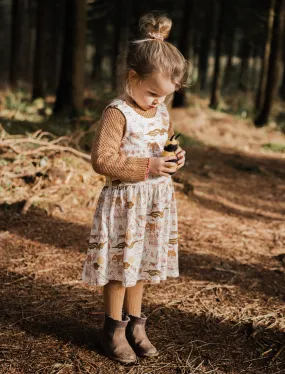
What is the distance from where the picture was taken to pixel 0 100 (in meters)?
12.6

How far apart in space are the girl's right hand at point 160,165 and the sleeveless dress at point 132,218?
0.36 ft

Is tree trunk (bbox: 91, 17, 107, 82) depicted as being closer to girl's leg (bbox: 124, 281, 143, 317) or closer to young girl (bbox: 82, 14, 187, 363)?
young girl (bbox: 82, 14, 187, 363)

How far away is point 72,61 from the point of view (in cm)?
929

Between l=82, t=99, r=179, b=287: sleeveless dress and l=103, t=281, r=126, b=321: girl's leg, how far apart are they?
0.09m

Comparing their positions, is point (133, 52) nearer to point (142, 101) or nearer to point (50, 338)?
point (142, 101)

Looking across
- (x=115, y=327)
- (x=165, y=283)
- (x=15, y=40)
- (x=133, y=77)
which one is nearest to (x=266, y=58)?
(x=15, y=40)

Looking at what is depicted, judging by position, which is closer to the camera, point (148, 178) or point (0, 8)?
point (148, 178)

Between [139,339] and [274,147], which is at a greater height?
[274,147]

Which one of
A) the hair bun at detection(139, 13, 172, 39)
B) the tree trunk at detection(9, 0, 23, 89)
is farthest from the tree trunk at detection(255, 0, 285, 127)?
the hair bun at detection(139, 13, 172, 39)

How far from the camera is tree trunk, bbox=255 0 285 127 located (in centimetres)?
1245

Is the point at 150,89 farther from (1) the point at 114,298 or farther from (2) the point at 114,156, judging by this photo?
(1) the point at 114,298

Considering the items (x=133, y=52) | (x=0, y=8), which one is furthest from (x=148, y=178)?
(x=0, y=8)

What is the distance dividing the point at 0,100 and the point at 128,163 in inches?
433

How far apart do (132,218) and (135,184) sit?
0.19m
